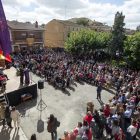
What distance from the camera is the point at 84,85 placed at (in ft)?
40.7

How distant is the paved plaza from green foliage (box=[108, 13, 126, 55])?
1221cm

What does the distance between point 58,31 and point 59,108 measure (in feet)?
103

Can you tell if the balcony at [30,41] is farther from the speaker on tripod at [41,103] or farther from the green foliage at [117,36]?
the speaker on tripod at [41,103]

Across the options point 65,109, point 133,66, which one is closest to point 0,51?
point 65,109

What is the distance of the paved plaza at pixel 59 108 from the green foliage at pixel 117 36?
12.2m

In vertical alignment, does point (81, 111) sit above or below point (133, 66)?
below

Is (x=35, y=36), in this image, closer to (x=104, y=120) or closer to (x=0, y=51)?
(x=0, y=51)

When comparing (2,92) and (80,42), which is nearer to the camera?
(2,92)

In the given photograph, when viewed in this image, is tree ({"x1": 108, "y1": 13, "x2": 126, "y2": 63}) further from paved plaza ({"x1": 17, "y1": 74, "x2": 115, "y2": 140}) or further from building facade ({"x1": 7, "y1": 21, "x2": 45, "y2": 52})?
building facade ({"x1": 7, "y1": 21, "x2": 45, "y2": 52})

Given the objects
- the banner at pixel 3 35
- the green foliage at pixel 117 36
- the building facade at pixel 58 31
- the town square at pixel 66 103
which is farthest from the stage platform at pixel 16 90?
the building facade at pixel 58 31

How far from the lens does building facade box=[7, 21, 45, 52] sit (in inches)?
998

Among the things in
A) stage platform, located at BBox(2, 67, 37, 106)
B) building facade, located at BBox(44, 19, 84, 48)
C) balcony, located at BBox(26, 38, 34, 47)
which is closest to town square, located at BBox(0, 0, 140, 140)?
stage platform, located at BBox(2, 67, 37, 106)

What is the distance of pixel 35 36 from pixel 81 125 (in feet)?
91.3

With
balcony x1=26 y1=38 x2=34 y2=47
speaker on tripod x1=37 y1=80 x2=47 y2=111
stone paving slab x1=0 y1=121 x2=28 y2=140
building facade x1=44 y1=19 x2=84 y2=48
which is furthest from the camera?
building facade x1=44 y1=19 x2=84 y2=48
